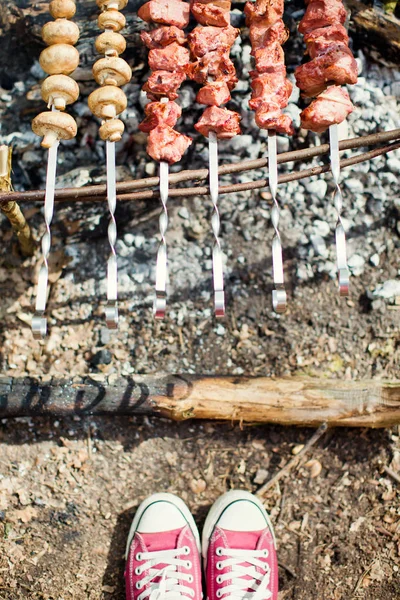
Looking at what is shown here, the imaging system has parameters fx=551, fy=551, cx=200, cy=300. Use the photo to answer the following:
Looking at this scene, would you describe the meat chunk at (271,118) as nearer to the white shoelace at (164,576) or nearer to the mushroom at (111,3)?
the mushroom at (111,3)

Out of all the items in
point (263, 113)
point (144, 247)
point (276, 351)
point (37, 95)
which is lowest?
point (276, 351)

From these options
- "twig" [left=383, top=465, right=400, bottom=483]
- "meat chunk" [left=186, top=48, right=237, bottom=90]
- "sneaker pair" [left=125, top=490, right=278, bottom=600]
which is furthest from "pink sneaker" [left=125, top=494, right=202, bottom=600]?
"meat chunk" [left=186, top=48, right=237, bottom=90]

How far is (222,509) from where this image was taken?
249 cm

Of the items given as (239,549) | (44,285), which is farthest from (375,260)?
(44,285)

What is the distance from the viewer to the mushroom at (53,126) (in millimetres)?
2135

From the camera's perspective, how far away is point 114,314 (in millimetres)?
2094

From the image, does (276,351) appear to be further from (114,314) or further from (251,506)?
(114,314)

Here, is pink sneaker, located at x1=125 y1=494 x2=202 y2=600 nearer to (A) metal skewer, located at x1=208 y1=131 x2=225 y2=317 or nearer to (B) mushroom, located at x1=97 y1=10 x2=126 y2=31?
(A) metal skewer, located at x1=208 y1=131 x2=225 y2=317

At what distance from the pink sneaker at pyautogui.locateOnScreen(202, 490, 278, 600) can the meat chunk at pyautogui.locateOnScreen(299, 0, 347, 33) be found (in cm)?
208

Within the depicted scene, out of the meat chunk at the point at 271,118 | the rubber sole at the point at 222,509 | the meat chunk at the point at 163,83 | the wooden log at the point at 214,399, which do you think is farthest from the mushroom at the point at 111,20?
the rubber sole at the point at 222,509

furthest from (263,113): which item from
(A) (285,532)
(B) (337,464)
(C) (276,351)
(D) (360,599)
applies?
(D) (360,599)

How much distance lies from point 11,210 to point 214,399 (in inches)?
46.5

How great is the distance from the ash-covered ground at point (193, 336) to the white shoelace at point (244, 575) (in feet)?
0.44

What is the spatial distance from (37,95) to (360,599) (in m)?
2.90
